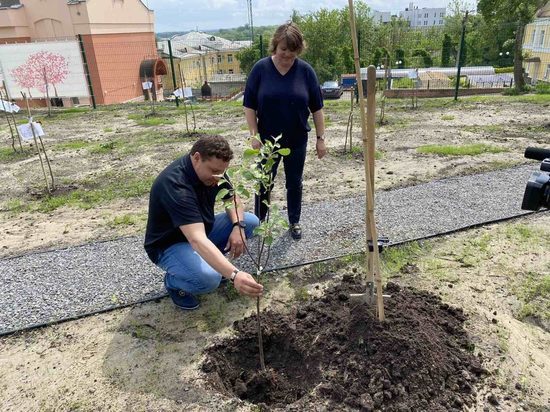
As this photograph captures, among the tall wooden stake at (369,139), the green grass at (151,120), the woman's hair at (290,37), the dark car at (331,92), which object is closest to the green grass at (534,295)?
the tall wooden stake at (369,139)

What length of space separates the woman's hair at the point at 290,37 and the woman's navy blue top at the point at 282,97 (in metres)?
0.21

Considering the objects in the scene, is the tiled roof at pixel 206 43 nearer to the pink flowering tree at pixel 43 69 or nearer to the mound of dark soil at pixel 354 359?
the pink flowering tree at pixel 43 69

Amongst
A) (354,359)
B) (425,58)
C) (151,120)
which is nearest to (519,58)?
(151,120)

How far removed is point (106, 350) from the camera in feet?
8.87

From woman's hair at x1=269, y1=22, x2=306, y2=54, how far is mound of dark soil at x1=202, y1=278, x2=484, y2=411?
185 cm

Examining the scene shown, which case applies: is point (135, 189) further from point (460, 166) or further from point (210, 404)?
point (460, 166)

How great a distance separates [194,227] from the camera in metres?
2.51

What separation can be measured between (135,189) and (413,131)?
217 inches

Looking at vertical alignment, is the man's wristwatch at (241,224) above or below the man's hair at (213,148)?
below

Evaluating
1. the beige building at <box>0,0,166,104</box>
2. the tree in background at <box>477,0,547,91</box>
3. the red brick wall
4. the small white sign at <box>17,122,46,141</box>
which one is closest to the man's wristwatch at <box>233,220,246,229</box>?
the small white sign at <box>17,122,46,141</box>

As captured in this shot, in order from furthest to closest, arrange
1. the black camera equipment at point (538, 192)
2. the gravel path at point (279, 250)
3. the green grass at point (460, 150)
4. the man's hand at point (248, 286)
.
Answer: the green grass at point (460, 150) → the gravel path at point (279, 250) → the man's hand at point (248, 286) → the black camera equipment at point (538, 192)

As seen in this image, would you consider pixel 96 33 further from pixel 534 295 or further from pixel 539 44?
pixel 539 44

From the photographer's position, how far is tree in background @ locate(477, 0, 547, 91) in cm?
1385

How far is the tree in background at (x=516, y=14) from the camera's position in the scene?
13.9 meters
